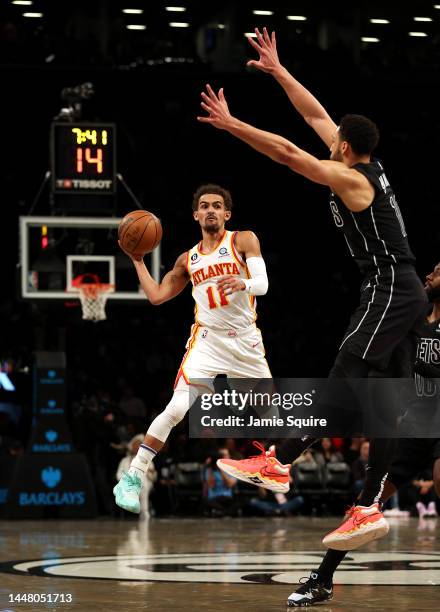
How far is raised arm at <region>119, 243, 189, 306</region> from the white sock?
0.90m

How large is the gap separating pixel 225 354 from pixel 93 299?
25.4ft

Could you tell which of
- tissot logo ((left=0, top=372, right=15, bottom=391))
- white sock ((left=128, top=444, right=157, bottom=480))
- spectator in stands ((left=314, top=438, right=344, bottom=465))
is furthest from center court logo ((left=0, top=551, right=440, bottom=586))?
tissot logo ((left=0, top=372, right=15, bottom=391))

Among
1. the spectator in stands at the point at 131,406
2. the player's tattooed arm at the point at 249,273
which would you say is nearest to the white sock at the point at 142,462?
the player's tattooed arm at the point at 249,273

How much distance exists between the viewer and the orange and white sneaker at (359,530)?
5.86m

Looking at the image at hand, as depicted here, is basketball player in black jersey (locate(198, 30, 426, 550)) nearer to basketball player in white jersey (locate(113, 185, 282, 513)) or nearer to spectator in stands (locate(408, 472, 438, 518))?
basketball player in white jersey (locate(113, 185, 282, 513))

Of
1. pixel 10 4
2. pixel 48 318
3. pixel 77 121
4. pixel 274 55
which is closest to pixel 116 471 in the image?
pixel 48 318

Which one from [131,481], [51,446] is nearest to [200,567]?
[131,481]

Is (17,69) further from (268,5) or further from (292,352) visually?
(292,352)

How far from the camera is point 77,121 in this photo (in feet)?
51.9

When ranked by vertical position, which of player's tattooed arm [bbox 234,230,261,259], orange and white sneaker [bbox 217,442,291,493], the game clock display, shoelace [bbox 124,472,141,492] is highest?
the game clock display

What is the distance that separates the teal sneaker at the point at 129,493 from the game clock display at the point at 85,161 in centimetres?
860

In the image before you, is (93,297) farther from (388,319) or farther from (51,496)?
(388,319)

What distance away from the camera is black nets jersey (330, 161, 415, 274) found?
19.1ft

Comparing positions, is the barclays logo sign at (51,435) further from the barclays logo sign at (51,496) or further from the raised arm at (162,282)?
the raised arm at (162,282)
